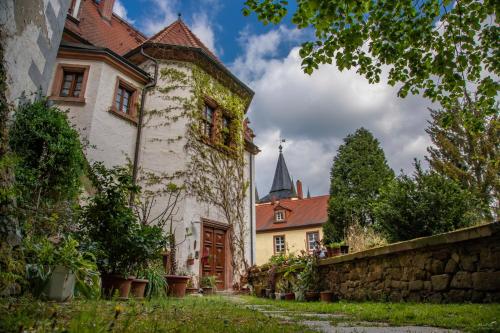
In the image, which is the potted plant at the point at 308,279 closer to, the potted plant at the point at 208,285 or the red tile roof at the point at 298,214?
the potted plant at the point at 208,285

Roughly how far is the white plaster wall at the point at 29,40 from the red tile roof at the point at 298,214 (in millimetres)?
21005

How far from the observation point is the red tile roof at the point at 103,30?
11094 millimetres

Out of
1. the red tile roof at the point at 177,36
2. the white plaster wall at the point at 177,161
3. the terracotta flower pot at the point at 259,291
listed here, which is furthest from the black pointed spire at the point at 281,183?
the terracotta flower pot at the point at 259,291

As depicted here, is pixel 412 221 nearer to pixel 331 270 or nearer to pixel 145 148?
pixel 331 270

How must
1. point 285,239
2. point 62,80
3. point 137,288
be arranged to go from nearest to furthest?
point 137,288 < point 62,80 < point 285,239

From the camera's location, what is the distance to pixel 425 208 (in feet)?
26.1

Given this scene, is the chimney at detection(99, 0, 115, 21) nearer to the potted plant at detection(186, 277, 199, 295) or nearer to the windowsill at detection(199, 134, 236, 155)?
the windowsill at detection(199, 134, 236, 155)

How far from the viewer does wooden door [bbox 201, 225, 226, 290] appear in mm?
9898

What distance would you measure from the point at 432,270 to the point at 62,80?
9943 mm

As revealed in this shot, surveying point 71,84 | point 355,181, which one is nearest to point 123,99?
point 71,84

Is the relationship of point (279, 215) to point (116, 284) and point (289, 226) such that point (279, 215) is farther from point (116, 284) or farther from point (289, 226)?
point (116, 284)

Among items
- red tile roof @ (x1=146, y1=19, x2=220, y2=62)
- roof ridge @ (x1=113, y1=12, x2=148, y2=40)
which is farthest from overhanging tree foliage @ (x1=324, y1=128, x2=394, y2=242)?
roof ridge @ (x1=113, y1=12, x2=148, y2=40)

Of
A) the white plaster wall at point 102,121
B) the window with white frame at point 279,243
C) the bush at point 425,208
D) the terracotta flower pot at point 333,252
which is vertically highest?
the white plaster wall at point 102,121

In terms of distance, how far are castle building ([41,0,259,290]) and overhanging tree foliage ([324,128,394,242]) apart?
19.3ft
